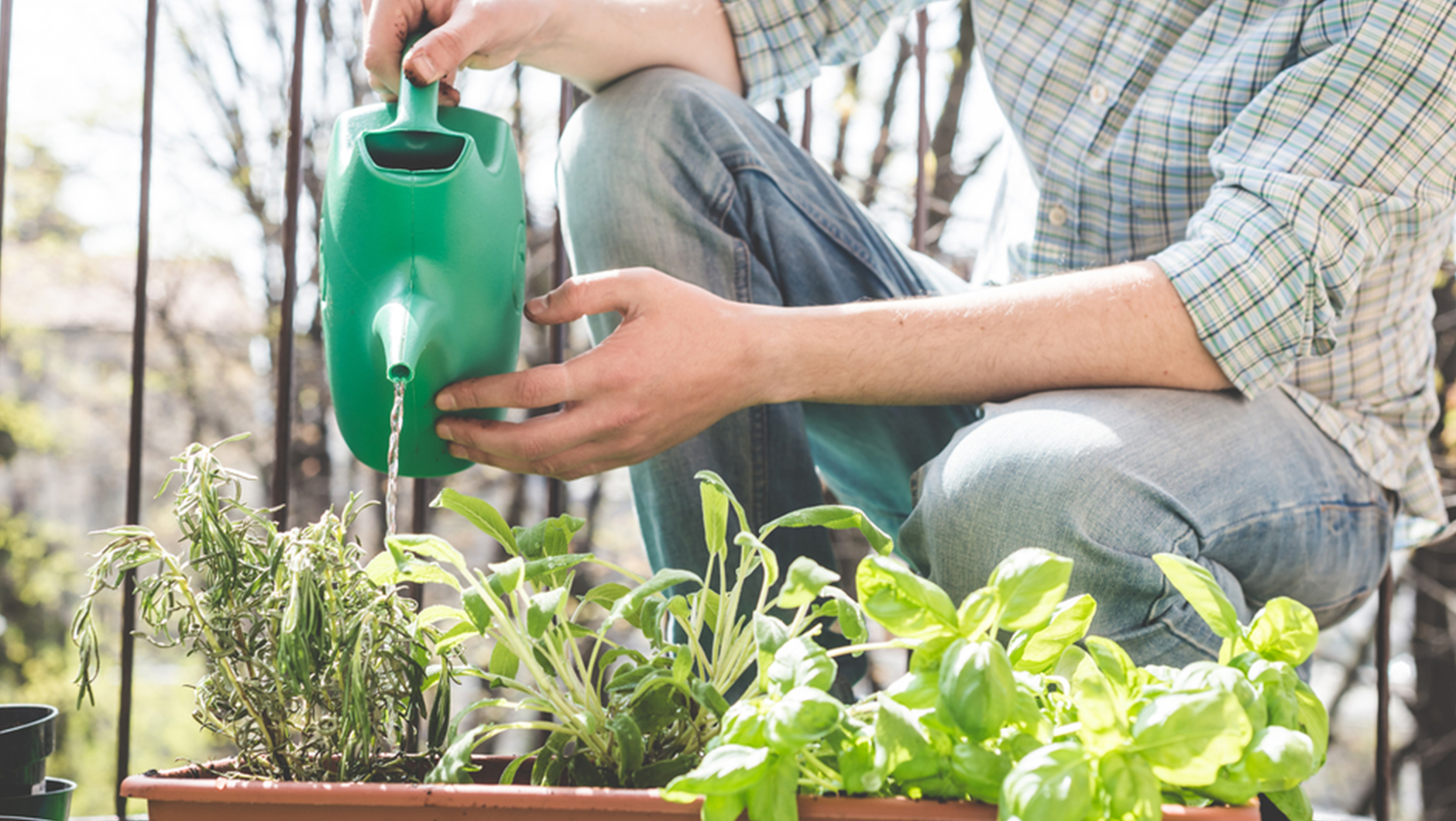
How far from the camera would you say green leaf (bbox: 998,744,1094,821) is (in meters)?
0.36

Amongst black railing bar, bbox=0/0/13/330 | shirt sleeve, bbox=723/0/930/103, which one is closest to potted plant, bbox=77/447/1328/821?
shirt sleeve, bbox=723/0/930/103

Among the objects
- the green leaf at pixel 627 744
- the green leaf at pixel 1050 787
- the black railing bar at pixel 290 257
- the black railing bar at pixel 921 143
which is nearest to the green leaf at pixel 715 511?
the green leaf at pixel 627 744

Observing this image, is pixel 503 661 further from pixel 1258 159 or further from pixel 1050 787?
pixel 1258 159

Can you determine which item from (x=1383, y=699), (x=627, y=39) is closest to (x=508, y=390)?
(x=627, y=39)

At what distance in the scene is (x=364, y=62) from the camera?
2.95 feet

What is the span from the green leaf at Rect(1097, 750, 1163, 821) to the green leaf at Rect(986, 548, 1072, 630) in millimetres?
68

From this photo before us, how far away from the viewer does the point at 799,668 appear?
16.3 inches

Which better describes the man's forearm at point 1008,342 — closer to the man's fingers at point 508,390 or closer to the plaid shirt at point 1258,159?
the plaid shirt at point 1258,159

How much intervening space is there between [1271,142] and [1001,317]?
1.04 feet

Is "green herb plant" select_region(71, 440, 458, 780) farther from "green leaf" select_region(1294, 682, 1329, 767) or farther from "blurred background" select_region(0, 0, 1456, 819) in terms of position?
"blurred background" select_region(0, 0, 1456, 819)

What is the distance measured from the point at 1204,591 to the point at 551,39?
87 cm

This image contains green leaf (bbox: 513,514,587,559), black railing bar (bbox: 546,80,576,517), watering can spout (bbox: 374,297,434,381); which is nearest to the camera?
green leaf (bbox: 513,514,587,559)

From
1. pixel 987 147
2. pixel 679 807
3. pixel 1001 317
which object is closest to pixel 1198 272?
pixel 1001 317

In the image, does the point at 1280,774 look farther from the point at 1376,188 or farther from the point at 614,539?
the point at 614,539
